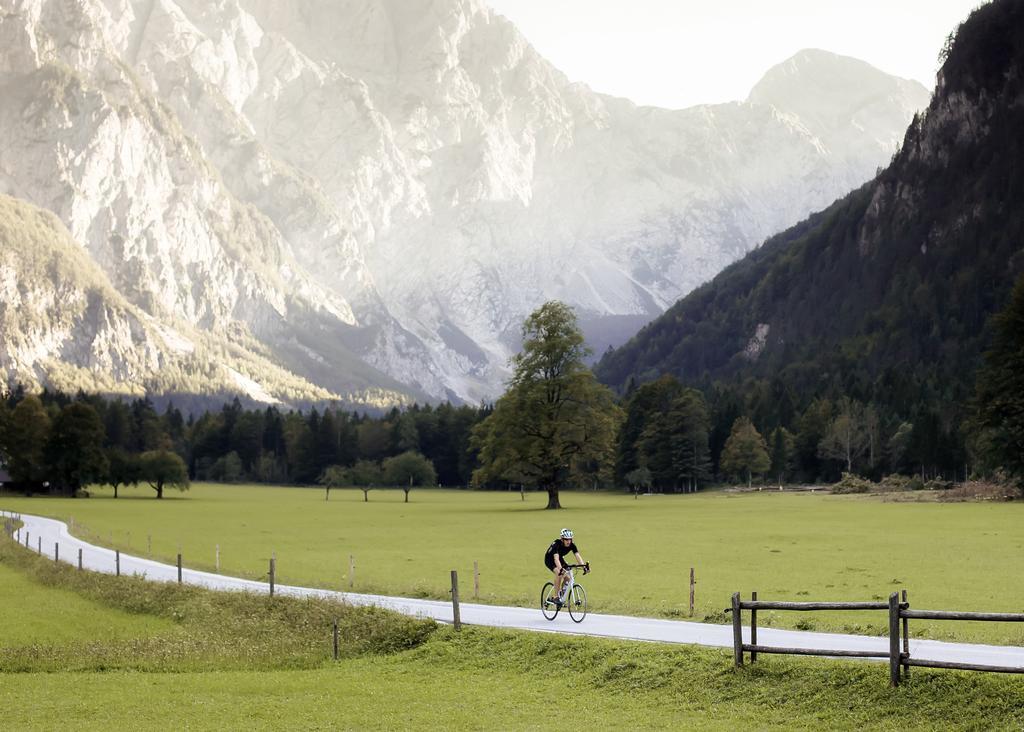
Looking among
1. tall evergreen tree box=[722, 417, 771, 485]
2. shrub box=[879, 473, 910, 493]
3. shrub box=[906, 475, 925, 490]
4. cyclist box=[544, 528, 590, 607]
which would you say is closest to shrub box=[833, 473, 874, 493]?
shrub box=[879, 473, 910, 493]

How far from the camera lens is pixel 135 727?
25.0 metres

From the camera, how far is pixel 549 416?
117000mm

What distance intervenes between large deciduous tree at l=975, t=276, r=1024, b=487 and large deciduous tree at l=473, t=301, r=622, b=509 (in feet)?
118

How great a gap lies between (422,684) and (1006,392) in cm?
8681

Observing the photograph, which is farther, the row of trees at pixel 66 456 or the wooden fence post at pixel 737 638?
the row of trees at pixel 66 456

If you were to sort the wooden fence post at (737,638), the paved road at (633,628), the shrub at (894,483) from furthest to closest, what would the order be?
the shrub at (894,483) < the paved road at (633,628) < the wooden fence post at (737,638)

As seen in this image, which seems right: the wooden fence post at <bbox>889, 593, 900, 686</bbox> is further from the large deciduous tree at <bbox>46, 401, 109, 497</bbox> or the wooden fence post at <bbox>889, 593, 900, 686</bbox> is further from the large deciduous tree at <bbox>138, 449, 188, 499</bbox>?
the large deciduous tree at <bbox>138, 449, 188, 499</bbox>

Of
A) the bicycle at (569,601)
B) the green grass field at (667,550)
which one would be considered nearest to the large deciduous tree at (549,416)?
the green grass field at (667,550)

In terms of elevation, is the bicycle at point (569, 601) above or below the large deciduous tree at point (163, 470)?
above

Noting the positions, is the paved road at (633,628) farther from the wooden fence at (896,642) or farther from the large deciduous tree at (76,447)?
the large deciduous tree at (76,447)

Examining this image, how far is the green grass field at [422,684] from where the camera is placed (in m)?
23.2

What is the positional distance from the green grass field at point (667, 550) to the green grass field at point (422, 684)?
267 inches

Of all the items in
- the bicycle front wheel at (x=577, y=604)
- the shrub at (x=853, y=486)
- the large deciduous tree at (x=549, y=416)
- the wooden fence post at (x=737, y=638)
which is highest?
the large deciduous tree at (x=549, y=416)

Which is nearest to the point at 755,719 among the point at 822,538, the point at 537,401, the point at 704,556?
the point at 704,556
